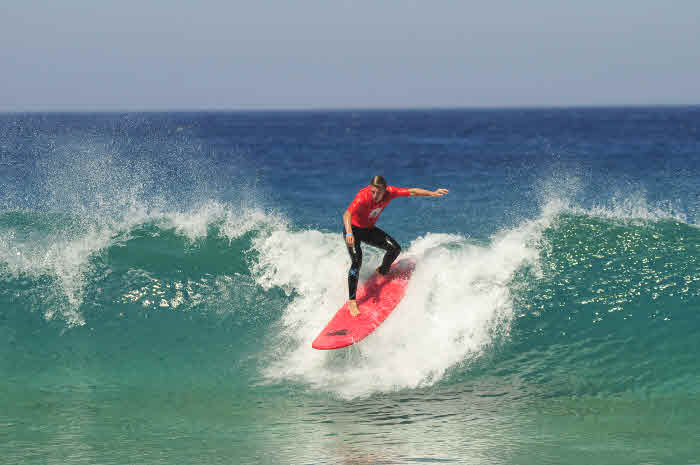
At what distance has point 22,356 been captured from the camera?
9.12m

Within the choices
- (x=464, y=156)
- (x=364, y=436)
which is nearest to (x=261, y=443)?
(x=364, y=436)

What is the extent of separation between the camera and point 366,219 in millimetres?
8898

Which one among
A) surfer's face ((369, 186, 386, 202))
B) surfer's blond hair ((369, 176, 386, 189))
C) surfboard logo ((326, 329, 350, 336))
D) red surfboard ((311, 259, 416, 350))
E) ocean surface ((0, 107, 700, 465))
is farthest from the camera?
surfboard logo ((326, 329, 350, 336))

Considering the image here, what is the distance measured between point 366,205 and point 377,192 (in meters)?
0.36

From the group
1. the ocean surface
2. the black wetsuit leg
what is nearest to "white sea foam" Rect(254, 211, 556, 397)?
the ocean surface

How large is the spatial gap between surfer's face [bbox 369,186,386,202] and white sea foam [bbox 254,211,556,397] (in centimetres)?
176

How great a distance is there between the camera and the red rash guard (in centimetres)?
867

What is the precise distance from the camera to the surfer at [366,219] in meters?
8.48

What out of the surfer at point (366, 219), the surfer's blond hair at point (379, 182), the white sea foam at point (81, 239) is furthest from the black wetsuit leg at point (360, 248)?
the white sea foam at point (81, 239)

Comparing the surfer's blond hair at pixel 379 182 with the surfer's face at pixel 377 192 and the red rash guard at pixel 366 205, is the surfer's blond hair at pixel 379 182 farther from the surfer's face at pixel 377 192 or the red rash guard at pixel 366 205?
the red rash guard at pixel 366 205

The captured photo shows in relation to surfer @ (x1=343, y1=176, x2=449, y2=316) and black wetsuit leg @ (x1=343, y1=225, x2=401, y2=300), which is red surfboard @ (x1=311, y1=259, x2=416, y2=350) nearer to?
surfer @ (x1=343, y1=176, x2=449, y2=316)

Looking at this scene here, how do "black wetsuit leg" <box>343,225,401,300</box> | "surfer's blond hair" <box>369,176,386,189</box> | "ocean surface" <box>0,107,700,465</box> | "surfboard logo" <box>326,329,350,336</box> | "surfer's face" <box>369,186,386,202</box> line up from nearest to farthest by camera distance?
"ocean surface" <box>0,107,700,465</box> → "surfer's blond hair" <box>369,176,386,189</box> → "surfer's face" <box>369,186,386,202</box> → "surfboard logo" <box>326,329,350,336</box> → "black wetsuit leg" <box>343,225,401,300</box>

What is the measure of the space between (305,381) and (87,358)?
3255 mm

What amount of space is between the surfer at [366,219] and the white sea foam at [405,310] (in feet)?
2.50
